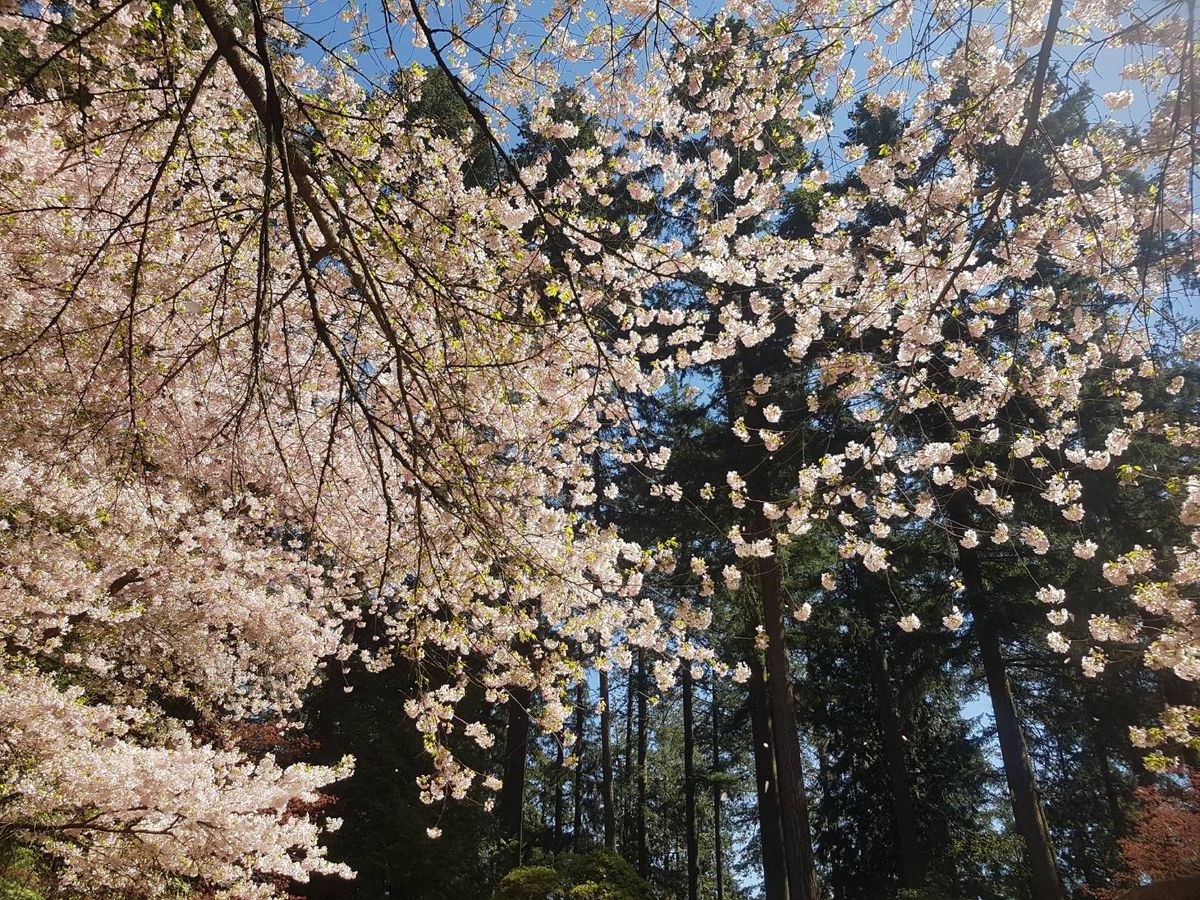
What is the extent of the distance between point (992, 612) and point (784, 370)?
5.54 m

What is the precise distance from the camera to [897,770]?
14.6 m

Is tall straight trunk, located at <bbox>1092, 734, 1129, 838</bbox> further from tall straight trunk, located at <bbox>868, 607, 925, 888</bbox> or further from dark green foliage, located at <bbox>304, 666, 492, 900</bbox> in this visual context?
dark green foliage, located at <bbox>304, 666, 492, 900</bbox>

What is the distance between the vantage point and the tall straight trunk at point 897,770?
14008 mm

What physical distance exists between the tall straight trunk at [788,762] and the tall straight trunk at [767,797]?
1.01 meters

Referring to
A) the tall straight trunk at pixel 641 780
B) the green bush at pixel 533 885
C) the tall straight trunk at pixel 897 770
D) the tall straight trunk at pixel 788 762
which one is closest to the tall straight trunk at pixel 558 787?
the tall straight trunk at pixel 641 780

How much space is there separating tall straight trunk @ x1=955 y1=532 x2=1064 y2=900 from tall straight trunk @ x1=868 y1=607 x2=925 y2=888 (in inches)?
128

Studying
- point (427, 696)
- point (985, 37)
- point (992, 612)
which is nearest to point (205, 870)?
point (427, 696)

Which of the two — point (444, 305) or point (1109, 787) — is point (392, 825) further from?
point (1109, 787)

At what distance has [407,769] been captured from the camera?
13273 mm

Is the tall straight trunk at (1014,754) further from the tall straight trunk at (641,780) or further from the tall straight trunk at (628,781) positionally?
the tall straight trunk at (628,781)

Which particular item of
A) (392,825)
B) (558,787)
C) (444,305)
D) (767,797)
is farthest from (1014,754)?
(558,787)

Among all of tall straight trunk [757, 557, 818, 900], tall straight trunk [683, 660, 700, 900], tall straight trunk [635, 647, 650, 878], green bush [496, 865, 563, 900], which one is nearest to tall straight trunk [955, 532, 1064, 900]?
tall straight trunk [757, 557, 818, 900]

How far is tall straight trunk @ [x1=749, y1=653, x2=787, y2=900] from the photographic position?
1084 centimetres

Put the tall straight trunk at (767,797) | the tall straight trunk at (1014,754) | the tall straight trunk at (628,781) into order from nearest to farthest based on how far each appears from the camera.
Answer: the tall straight trunk at (1014,754) → the tall straight trunk at (767,797) → the tall straight trunk at (628,781)
